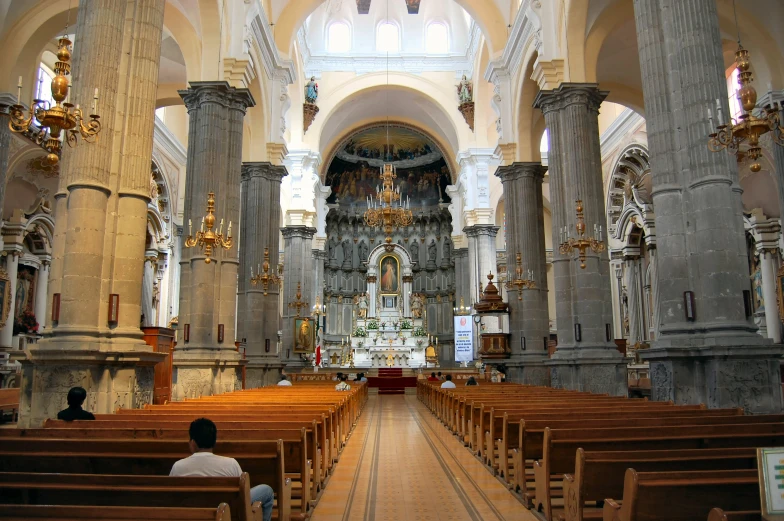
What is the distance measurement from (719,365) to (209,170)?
36.6ft

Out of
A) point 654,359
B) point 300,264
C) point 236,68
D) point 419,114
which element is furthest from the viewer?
point 419,114

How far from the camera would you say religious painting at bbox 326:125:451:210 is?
38.9 m

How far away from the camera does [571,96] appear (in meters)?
15.2

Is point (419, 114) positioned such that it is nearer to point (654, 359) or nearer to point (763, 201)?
point (763, 201)

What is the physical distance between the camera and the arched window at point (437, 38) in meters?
32.2

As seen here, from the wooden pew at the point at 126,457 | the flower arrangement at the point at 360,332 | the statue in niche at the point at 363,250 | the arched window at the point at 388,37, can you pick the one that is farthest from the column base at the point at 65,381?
the statue in niche at the point at 363,250

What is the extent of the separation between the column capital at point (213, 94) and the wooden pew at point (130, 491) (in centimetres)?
1295

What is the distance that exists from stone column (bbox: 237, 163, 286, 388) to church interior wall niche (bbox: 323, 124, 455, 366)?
1829 cm

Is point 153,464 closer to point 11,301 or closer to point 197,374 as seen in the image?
point 197,374

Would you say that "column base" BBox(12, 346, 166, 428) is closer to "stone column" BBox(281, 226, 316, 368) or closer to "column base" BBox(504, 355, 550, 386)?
"column base" BBox(504, 355, 550, 386)

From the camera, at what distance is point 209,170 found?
14.4 meters

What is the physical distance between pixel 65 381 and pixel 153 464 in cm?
428

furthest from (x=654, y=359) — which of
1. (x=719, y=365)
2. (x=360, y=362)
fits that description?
(x=360, y=362)

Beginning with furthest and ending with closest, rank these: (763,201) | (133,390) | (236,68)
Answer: (763,201) → (236,68) → (133,390)
